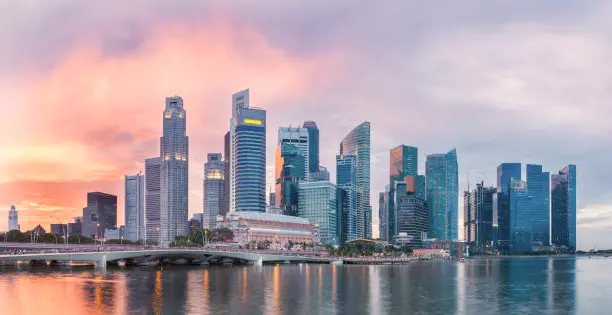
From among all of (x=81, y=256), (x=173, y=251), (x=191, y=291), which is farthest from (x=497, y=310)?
(x=173, y=251)

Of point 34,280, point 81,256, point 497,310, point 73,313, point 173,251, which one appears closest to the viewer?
point 73,313

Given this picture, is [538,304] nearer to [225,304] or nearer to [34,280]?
[225,304]

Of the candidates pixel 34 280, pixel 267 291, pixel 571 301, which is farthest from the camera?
pixel 34 280

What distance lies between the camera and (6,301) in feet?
282

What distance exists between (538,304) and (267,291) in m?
42.4

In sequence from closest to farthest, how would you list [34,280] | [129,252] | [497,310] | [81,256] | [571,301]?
[497,310] → [571,301] → [34,280] → [81,256] → [129,252]

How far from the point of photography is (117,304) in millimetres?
82125

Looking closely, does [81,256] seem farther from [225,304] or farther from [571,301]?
[571,301]

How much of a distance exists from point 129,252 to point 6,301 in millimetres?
88283

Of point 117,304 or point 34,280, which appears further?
point 34,280

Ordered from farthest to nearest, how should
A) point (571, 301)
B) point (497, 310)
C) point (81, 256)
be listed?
point (81, 256) < point (571, 301) < point (497, 310)

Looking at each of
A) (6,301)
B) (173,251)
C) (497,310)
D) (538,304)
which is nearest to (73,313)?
(6,301)

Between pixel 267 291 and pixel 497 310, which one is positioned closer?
pixel 497 310

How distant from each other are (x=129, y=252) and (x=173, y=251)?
19.2 metres
